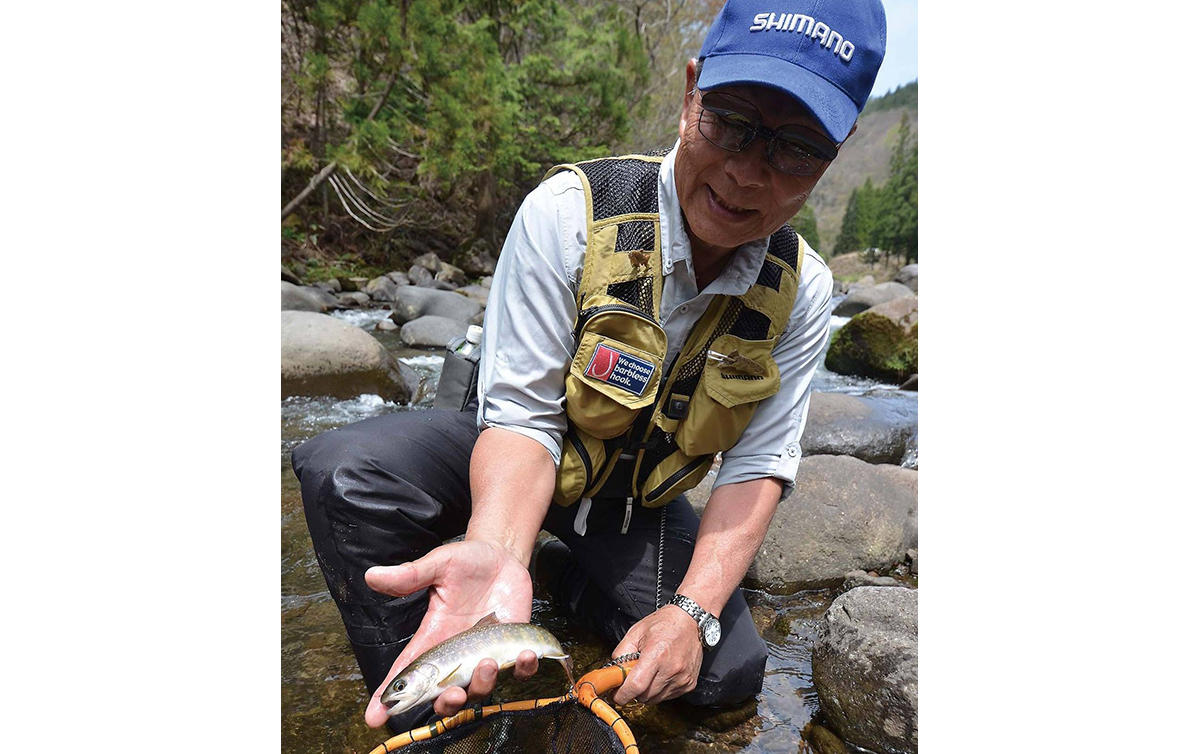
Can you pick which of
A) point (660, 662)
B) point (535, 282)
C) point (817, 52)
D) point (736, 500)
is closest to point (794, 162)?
point (817, 52)

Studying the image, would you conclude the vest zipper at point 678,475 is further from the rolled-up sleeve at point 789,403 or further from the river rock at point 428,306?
the river rock at point 428,306

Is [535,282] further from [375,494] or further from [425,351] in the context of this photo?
[425,351]

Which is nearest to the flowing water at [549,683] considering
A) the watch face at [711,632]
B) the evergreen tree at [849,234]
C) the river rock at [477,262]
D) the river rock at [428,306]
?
the watch face at [711,632]

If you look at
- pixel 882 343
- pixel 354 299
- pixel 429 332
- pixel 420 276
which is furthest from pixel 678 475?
pixel 420 276

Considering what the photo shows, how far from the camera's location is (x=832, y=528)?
4207 millimetres

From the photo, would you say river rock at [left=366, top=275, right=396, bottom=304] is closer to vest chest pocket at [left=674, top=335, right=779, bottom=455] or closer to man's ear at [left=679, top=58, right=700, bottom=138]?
vest chest pocket at [left=674, top=335, right=779, bottom=455]

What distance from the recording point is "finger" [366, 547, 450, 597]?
170 cm

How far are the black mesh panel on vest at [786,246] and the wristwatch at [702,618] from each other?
4.30ft

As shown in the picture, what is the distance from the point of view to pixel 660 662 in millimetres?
2293

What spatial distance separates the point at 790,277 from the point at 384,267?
780 inches

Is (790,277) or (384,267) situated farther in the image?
(384,267)

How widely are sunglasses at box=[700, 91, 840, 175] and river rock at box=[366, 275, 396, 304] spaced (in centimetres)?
1540

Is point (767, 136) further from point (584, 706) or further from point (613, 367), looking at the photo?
point (584, 706)

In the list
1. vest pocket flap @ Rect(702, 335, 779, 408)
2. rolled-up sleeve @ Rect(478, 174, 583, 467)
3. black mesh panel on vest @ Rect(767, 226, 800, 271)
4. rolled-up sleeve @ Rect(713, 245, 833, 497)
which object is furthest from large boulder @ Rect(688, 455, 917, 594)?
rolled-up sleeve @ Rect(478, 174, 583, 467)
